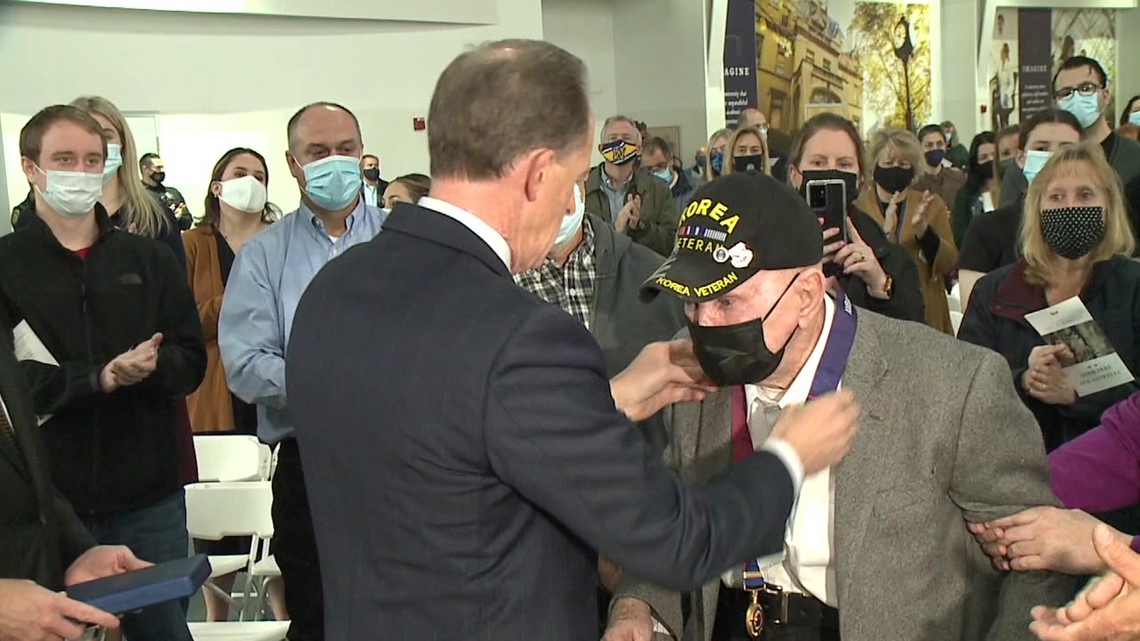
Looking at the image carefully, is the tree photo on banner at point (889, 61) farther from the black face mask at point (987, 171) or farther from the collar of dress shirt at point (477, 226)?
the collar of dress shirt at point (477, 226)

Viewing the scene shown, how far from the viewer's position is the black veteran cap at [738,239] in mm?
1941

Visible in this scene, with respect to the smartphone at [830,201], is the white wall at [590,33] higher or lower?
higher

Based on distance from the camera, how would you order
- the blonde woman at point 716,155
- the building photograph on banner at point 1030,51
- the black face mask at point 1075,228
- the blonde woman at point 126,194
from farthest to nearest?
1. the building photograph on banner at point 1030,51
2. the blonde woman at point 716,155
3. the blonde woman at point 126,194
4. the black face mask at point 1075,228

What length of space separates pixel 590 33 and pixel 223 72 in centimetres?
524

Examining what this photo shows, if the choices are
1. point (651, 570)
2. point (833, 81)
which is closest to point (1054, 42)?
point (833, 81)

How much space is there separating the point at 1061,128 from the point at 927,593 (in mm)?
3371

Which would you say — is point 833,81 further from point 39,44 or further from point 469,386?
point 469,386

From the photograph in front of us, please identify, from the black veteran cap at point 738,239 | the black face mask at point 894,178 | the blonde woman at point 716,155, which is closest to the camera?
the black veteran cap at point 738,239

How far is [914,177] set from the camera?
5.45m

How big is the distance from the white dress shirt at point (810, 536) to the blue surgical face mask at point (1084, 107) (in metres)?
4.12

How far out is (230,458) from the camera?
15.2ft

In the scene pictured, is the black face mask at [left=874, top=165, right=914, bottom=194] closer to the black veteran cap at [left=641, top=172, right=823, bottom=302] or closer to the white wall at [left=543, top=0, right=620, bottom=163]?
the black veteran cap at [left=641, top=172, right=823, bottom=302]

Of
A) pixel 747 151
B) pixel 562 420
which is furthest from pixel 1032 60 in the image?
pixel 562 420

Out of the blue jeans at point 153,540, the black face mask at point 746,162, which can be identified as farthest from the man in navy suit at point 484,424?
the black face mask at point 746,162
